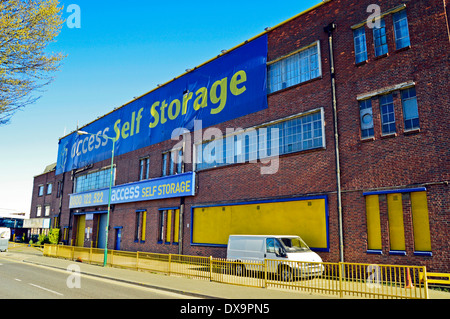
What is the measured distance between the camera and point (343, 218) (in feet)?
54.6

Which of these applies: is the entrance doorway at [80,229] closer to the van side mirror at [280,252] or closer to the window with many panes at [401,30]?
the van side mirror at [280,252]

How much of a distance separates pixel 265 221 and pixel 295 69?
29.7 feet

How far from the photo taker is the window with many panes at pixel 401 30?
16.0m

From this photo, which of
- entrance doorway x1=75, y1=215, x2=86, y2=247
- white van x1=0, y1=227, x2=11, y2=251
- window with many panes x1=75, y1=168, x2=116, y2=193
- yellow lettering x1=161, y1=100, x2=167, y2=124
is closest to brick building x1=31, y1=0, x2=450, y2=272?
yellow lettering x1=161, y1=100, x2=167, y2=124

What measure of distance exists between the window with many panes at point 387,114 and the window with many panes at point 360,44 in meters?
2.45

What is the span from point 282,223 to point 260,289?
6.63 meters

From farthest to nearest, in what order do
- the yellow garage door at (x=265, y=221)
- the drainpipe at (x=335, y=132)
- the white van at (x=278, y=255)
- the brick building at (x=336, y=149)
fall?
the yellow garage door at (x=265, y=221) → the drainpipe at (x=335, y=132) → the brick building at (x=336, y=149) → the white van at (x=278, y=255)

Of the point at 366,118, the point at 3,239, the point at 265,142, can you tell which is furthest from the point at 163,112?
the point at 3,239

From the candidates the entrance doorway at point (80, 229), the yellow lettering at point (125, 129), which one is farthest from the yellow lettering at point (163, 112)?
the entrance doorway at point (80, 229)

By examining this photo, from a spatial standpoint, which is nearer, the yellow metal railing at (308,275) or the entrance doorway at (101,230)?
the yellow metal railing at (308,275)

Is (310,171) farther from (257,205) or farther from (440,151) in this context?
(440,151)

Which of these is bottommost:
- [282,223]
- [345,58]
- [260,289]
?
[260,289]

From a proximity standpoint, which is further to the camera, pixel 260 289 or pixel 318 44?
pixel 318 44
